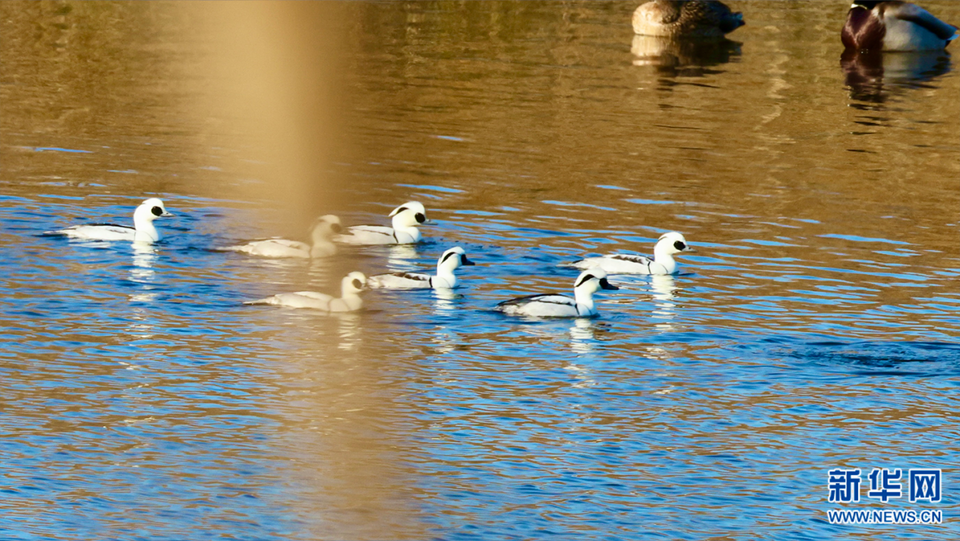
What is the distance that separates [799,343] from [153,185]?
37.5 ft

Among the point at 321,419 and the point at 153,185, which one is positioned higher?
the point at 153,185

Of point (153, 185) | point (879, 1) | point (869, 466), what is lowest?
point (869, 466)

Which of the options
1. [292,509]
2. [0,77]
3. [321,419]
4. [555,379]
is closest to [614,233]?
[555,379]

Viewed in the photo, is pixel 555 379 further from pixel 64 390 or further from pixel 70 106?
pixel 70 106

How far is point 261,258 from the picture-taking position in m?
20.2

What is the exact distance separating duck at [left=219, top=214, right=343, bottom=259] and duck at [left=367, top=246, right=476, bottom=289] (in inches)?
64.2

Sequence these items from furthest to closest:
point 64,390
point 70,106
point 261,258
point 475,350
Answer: point 70,106
point 261,258
point 475,350
point 64,390

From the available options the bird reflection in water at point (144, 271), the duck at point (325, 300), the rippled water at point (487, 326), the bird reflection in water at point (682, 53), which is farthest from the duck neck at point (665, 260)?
the bird reflection in water at point (682, 53)

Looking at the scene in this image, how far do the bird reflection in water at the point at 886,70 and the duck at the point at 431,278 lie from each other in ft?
61.6

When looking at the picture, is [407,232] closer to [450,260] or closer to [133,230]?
[450,260]

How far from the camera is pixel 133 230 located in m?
20.4

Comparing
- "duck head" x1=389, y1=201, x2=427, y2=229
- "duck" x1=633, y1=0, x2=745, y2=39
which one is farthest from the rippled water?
"duck" x1=633, y1=0, x2=745, y2=39

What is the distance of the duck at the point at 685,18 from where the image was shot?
4334 centimetres

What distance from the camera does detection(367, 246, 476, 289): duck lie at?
62.0 feet
